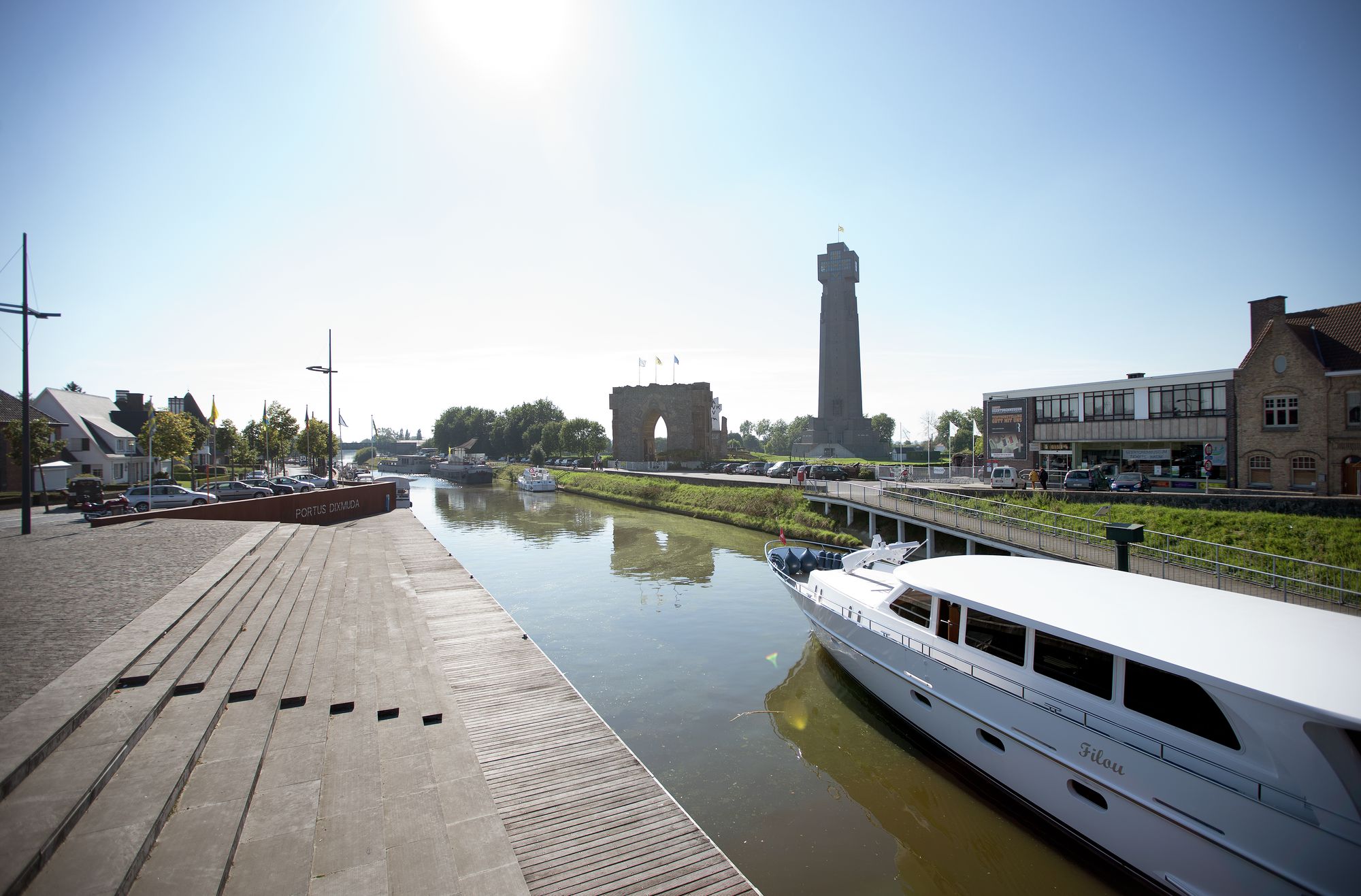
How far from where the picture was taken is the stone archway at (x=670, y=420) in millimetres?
64000

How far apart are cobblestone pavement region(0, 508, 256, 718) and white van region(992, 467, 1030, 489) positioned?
91.0 feet

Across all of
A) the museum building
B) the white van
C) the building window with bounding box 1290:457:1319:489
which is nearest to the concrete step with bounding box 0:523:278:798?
the white van

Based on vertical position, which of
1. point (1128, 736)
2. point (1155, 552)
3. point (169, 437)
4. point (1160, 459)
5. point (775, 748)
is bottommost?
point (775, 748)

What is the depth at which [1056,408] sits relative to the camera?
36.5m

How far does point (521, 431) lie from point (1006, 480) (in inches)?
3143

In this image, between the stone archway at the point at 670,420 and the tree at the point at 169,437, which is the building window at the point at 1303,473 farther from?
the tree at the point at 169,437

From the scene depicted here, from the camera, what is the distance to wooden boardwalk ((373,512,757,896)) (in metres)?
4.80

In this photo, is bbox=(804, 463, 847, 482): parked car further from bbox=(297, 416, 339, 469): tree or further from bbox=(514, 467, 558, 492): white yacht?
bbox=(297, 416, 339, 469): tree

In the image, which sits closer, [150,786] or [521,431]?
[150,786]

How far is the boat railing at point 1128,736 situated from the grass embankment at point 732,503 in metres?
15.5

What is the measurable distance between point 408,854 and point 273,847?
903 millimetres

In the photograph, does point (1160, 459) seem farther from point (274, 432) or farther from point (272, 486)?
point (274, 432)

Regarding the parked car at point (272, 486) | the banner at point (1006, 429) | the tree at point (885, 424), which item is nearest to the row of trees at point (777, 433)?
the tree at point (885, 424)

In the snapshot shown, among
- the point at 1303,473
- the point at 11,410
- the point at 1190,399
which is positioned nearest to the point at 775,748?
the point at 1303,473
